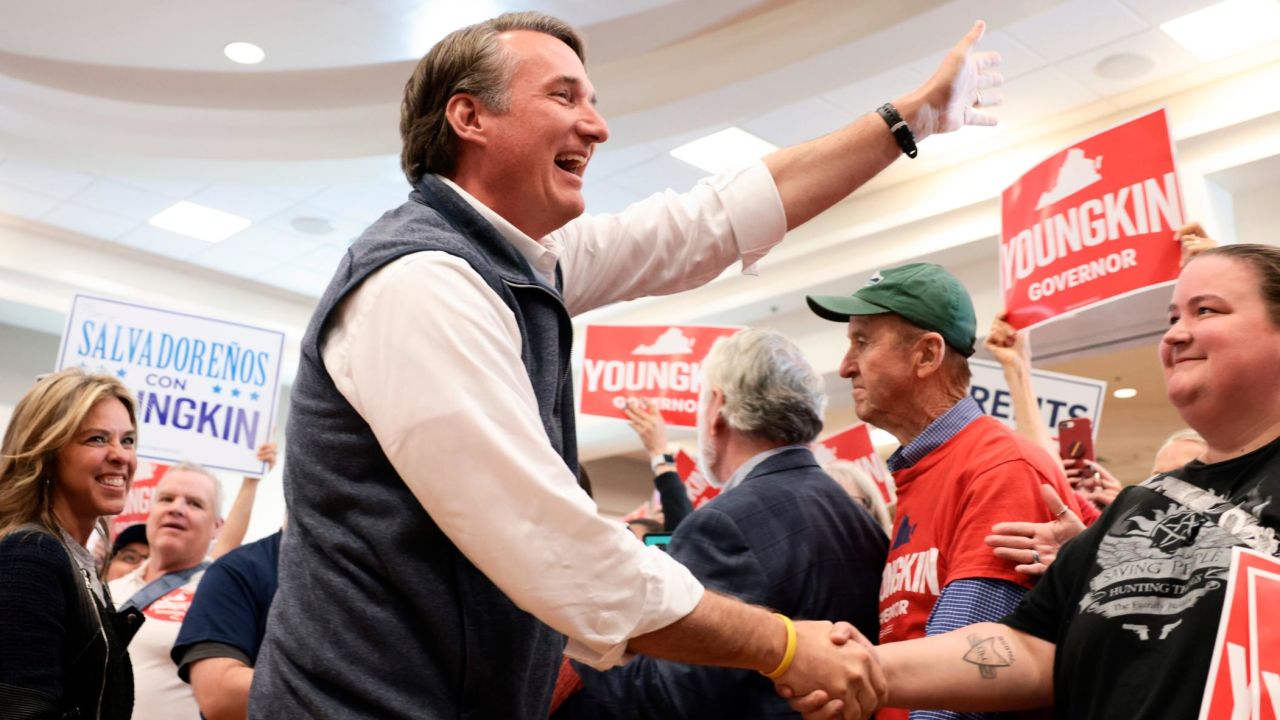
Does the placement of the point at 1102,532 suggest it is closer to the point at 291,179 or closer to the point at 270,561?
the point at 270,561

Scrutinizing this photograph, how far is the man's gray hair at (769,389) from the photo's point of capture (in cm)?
258

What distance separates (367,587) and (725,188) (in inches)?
39.8

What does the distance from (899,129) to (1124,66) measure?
5.38 m

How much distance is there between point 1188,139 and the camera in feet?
22.8

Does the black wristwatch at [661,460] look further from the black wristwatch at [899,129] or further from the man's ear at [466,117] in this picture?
the man's ear at [466,117]

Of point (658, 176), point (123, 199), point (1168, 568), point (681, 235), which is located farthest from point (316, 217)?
point (1168, 568)

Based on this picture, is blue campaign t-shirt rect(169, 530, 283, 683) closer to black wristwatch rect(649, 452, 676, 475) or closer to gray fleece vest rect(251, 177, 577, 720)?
gray fleece vest rect(251, 177, 577, 720)

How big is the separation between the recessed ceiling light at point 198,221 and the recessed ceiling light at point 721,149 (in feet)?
11.5

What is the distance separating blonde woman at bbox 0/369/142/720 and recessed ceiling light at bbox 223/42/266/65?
4.20 m

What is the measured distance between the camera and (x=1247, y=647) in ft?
4.78

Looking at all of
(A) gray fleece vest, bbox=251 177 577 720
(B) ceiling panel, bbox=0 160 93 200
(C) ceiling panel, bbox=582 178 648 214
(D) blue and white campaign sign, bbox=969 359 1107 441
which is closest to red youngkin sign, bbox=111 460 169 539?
(B) ceiling panel, bbox=0 160 93 200

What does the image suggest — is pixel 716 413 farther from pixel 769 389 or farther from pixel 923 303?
pixel 923 303

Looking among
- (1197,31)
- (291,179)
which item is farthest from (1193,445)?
(291,179)

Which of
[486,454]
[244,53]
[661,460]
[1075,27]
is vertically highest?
[1075,27]
